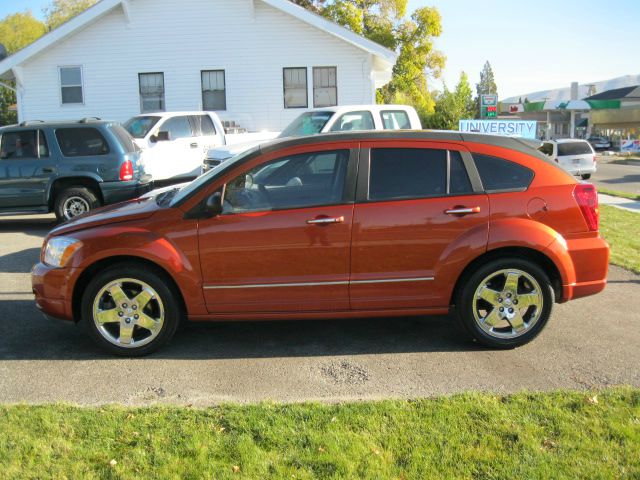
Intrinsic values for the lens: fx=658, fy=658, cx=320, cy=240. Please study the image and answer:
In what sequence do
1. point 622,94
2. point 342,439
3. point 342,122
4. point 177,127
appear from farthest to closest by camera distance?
1. point 622,94
2. point 177,127
3. point 342,122
4. point 342,439

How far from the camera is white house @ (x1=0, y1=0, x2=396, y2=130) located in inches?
813

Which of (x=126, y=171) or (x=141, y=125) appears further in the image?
(x=141, y=125)

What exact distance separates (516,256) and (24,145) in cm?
880

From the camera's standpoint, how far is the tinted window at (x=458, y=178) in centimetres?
507

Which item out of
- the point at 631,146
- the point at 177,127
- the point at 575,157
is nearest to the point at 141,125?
the point at 177,127

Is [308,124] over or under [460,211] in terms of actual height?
over

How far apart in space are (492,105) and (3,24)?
161 feet

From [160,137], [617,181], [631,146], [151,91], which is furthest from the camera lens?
[631,146]

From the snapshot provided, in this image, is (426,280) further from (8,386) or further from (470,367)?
(8,386)

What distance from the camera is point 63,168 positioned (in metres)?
10.7

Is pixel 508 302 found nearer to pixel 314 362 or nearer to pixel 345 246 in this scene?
pixel 345 246

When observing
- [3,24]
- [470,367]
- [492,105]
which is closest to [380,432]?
[470,367]

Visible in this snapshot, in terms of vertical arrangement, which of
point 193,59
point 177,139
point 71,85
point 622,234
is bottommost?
point 622,234

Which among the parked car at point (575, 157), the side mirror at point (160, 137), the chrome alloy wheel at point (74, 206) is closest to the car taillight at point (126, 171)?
the chrome alloy wheel at point (74, 206)
